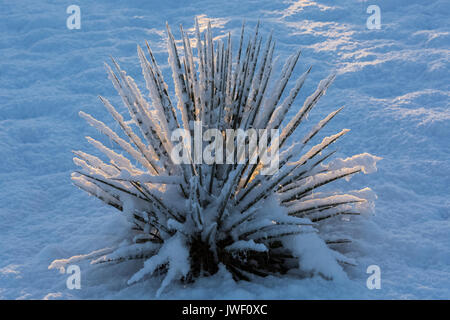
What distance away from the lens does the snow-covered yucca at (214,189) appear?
61.5 inches

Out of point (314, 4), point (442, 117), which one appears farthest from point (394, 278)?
point (314, 4)

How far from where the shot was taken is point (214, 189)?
1725 millimetres

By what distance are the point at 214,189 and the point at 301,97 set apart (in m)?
2.01

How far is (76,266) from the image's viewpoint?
1.82m

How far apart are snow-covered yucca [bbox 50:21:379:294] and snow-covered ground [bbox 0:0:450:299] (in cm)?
12

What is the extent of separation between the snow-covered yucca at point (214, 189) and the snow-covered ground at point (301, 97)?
0.12 meters

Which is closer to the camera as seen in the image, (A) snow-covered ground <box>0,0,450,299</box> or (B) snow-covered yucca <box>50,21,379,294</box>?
(B) snow-covered yucca <box>50,21,379,294</box>

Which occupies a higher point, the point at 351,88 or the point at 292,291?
the point at 351,88

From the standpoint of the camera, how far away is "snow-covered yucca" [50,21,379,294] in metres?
1.56

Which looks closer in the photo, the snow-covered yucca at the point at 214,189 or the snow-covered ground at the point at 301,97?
the snow-covered yucca at the point at 214,189
